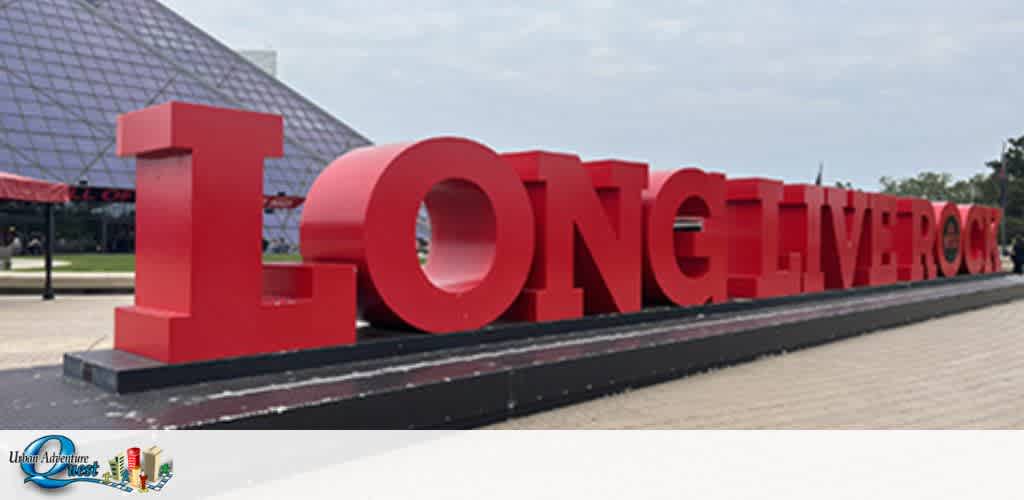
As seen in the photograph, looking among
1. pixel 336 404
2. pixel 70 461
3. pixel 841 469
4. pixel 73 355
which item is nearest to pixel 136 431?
pixel 70 461

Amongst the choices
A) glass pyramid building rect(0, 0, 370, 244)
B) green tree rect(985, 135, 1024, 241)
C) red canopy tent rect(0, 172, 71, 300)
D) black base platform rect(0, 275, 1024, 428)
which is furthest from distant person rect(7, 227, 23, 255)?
green tree rect(985, 135, 1024, 241)

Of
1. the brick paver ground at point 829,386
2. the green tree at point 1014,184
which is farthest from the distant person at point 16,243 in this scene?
the green tree at point 1014,184

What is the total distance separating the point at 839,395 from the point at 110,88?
5116cm

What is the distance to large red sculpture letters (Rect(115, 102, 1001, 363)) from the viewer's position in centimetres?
503

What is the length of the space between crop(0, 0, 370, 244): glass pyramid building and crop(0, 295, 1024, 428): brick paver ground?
3497 centimetres

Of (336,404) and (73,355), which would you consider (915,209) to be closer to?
(336,404)

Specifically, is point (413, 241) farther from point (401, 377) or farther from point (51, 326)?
point (51, 326)

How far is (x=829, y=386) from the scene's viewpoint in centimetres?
707

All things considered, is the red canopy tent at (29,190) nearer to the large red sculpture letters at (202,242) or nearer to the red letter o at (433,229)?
the red letter o at (433,229)

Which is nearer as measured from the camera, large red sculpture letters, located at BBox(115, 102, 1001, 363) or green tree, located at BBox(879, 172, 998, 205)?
large red sculpture letters, located at BBox(115, 102, 1001, 363)

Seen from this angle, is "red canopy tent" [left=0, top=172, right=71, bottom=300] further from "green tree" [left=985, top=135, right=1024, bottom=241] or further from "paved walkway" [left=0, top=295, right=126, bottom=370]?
"green tree" [left=985, top=135, right=1024, bottom=241]

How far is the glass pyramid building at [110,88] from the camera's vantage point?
4072 cm

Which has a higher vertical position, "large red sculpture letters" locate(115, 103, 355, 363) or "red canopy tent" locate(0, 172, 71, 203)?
"red canopy tent" locate(0, 172, 71, 203)

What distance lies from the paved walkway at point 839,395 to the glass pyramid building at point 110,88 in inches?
1643
